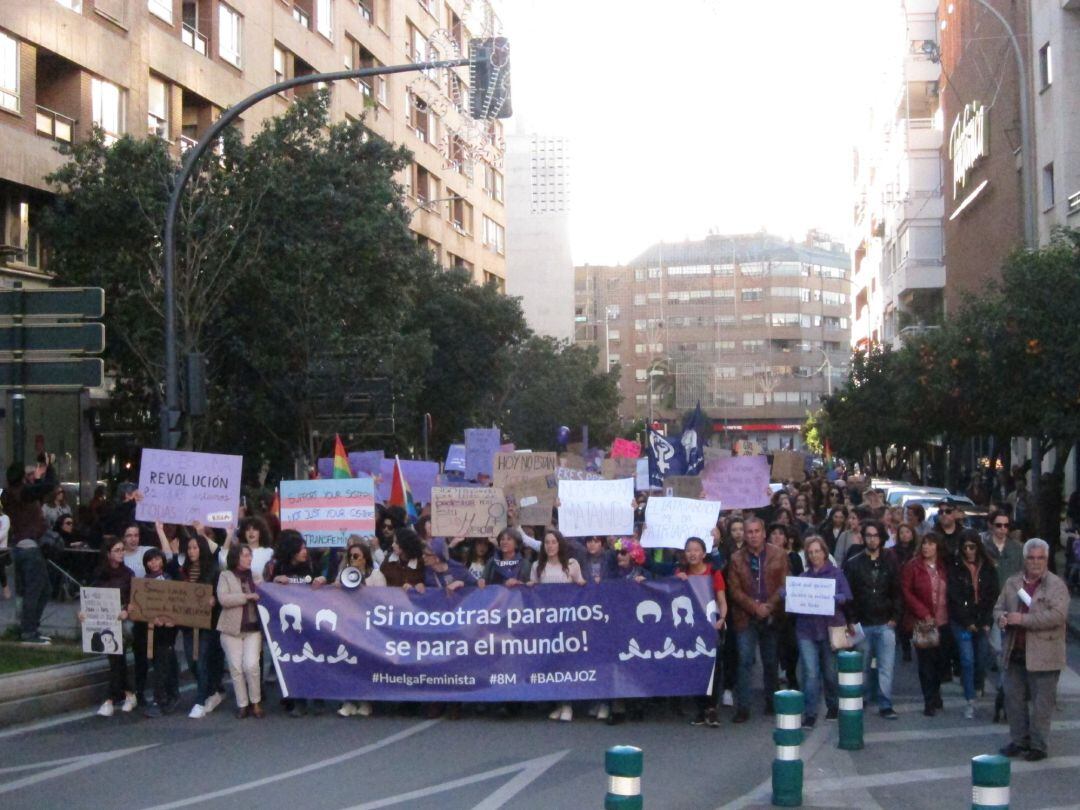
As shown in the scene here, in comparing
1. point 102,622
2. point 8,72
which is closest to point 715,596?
point 102,622

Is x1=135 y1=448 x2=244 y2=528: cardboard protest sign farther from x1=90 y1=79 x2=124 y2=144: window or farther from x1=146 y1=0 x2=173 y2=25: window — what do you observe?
x1=146 y1=0 x2=173 y2=25: window

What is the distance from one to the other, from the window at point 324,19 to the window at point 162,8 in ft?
36.8

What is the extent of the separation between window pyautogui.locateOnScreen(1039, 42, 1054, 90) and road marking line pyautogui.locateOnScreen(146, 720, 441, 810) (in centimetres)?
2953

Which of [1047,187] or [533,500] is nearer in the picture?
[533,500]

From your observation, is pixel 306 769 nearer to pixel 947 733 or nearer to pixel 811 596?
pixel 811 596

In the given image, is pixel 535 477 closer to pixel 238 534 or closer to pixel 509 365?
pixel 238 534

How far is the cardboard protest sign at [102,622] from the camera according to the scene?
1250 cm

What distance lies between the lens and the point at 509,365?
4450 centimetres

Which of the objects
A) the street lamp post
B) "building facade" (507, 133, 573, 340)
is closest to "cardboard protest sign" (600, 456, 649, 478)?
the street lamp post

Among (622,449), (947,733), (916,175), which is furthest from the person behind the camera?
(916,175)

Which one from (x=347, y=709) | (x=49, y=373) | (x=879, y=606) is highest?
(x=49, y=373)

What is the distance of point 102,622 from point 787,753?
6305mm

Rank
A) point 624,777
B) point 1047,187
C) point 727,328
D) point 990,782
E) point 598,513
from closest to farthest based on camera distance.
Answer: point 990,782, point 624,777, point 598,513, point 1047,187, point 727,328

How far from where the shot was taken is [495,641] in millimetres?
12242
